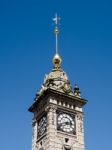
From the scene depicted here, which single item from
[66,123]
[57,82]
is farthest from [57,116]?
[57,82]

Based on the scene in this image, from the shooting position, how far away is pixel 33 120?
62094mm

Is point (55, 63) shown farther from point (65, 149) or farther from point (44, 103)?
point (65, 149)

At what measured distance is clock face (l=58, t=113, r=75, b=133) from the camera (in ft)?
188

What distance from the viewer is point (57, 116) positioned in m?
57.9

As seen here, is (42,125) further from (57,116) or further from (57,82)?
(57,82)

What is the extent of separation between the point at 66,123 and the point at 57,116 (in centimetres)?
150

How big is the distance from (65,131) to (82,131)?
274 cm

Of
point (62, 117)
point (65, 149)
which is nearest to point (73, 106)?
point (62, 117)

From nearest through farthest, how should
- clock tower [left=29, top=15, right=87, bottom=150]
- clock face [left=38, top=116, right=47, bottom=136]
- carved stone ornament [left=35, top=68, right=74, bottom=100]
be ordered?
clock tower [left=29, top=15, right=87, bottom=150]
clock face [left=38, top=116, right=47, bottom=136]
carved stone ornament [left=35, top=68, right=74, bottom=100]

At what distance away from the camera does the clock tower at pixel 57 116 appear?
56.1 meters

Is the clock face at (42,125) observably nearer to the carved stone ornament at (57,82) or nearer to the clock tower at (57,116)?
the clock tower at (57,116)

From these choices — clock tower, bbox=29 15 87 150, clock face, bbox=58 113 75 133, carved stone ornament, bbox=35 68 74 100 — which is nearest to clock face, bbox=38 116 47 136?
clock tower, bbox=29 15 87 150

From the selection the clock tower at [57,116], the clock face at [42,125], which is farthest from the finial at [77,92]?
the clock face at [42,125]

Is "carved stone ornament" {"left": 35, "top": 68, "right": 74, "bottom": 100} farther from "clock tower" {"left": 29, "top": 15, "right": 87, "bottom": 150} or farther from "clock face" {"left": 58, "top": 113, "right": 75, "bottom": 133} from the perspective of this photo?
"clock face" {"left": 58, "top": 113, "right": 75, "bottom": 133}
